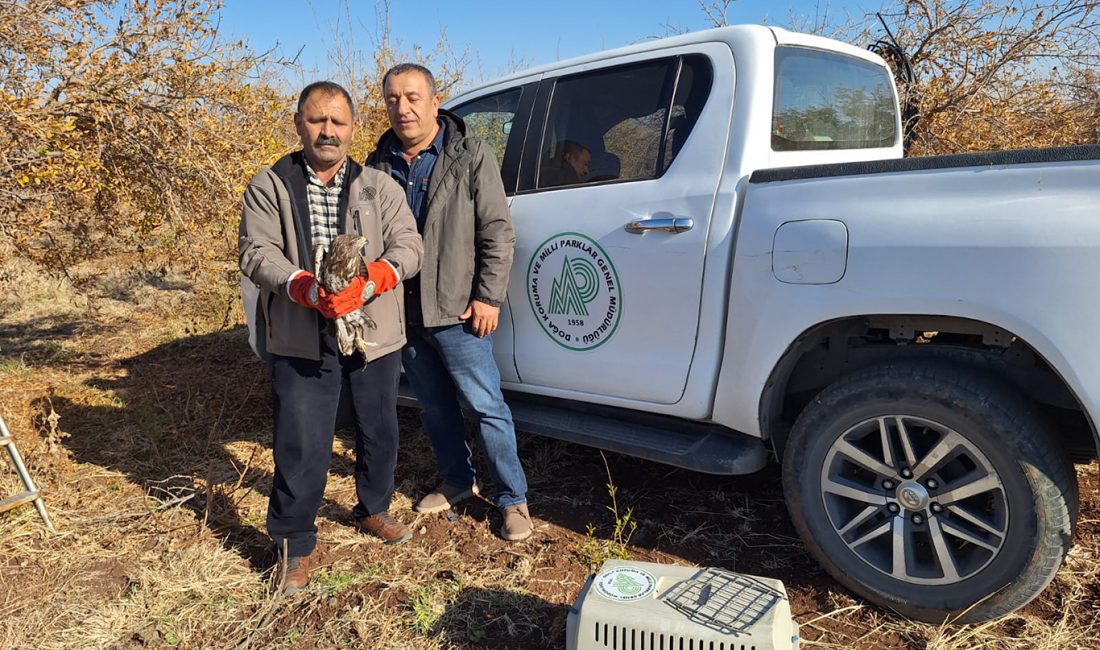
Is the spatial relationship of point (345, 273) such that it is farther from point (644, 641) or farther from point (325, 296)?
point (644, 641)

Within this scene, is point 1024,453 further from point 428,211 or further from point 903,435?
point 428,211

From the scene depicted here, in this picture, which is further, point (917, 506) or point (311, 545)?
point (311, 545)

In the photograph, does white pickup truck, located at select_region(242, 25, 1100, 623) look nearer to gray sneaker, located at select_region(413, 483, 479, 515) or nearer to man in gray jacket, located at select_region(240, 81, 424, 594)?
gray sneaker, located at select_region(413, 483, 479, 515)

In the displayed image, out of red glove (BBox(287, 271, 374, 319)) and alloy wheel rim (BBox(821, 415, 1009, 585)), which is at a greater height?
red glove (BBox(287, 271, 374, 319))

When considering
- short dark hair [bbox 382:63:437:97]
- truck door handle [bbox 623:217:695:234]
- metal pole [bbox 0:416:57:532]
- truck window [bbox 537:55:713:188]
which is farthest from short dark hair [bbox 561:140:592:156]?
metal pole [bbox 0:416:57:532]

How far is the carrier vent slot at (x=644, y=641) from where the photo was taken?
186 centimetres

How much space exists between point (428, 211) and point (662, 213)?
915mm

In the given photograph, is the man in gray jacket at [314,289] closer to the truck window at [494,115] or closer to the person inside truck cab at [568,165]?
the person inside truck cab at [568,165]

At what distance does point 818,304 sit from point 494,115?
1.92 meters

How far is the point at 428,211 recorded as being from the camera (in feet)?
9.37

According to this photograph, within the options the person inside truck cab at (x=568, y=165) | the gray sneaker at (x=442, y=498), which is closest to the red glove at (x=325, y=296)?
the person inside truck cab at (x=568, y=165)

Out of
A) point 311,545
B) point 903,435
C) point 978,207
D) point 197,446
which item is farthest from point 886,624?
point 197,446

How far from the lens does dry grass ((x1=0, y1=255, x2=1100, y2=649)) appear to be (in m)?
2.45

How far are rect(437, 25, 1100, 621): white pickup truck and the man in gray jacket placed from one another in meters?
0.69
